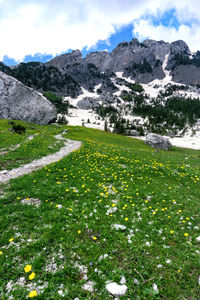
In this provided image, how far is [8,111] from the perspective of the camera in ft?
189

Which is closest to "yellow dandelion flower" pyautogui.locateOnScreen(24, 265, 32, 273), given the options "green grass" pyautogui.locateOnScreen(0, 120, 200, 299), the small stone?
"green grass" pyautogui.locateOnScreen(0, 120, 200, 299)

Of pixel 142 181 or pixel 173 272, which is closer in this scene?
pixel 173 272

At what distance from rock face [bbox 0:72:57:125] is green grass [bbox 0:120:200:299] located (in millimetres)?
57457

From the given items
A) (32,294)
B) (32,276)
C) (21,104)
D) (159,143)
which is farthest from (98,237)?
(21,104)

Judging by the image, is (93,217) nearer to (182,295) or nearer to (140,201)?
(140,201)

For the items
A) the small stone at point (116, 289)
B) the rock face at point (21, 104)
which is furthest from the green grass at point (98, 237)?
the rock face at point (21, 104)

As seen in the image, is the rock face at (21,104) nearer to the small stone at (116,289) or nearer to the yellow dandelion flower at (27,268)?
the yellow dandelion flower at (27,268)

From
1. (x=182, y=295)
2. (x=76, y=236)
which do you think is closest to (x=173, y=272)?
(x=182, y=295)

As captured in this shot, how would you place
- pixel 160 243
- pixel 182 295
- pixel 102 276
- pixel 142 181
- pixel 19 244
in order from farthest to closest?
pixel 142 181 < pixel 160 243 < pixel 19 244 < pixel 102 276 < pixel 182 295

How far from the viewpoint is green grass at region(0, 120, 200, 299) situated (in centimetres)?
430

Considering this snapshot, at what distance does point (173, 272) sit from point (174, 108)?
21910 centimetres

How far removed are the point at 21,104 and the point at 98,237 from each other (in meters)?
67.8

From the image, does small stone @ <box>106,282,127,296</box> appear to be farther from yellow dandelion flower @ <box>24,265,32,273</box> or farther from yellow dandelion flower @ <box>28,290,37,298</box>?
yellow dandelion flower @ <box>24,265,32,273</box>

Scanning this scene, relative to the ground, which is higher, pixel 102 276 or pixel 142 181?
pixel 142 181
